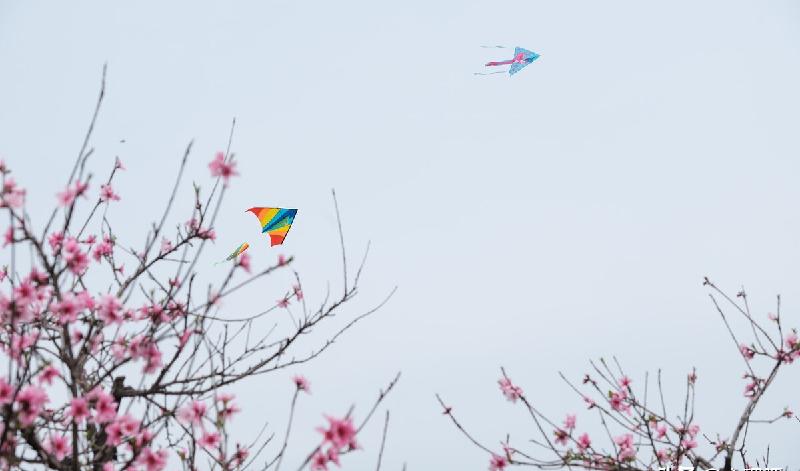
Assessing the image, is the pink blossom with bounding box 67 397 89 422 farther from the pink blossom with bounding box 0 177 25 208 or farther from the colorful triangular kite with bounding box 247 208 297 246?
the colorful triangular kite with bounding box 247 208 297 246

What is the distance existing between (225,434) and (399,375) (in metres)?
1.15

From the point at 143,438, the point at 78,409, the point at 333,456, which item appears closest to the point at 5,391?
the point at 78,409

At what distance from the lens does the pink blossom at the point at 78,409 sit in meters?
3.21

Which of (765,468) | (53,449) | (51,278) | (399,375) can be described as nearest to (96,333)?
(51,278)

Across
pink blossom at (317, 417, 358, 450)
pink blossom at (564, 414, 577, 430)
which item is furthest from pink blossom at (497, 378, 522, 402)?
pink blossom at (317, 417, 358, 450)

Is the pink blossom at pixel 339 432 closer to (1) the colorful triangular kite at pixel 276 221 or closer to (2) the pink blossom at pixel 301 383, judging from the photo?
(2) the pink blossom at pixel 301 383

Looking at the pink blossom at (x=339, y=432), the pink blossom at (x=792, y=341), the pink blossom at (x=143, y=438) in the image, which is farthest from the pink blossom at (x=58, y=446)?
the pink blossom at (x=792, y=341)

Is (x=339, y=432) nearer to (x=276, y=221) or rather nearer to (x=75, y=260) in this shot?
(x=75, y=260)

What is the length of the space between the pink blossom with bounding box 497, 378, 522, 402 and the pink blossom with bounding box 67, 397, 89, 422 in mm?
3613

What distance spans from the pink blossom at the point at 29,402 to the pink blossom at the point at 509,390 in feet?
12.8

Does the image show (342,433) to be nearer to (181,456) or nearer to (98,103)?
(181,456)

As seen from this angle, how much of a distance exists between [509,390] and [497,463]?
32.2 inches

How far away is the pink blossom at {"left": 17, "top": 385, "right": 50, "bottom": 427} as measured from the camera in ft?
9.39

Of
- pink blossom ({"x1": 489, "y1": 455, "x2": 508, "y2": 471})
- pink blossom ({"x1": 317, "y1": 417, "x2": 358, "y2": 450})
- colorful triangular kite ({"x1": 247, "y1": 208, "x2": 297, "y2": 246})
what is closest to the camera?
pink blossom ({"x1": 317, "y1": 417, "x2": 358, "y2": 450})
